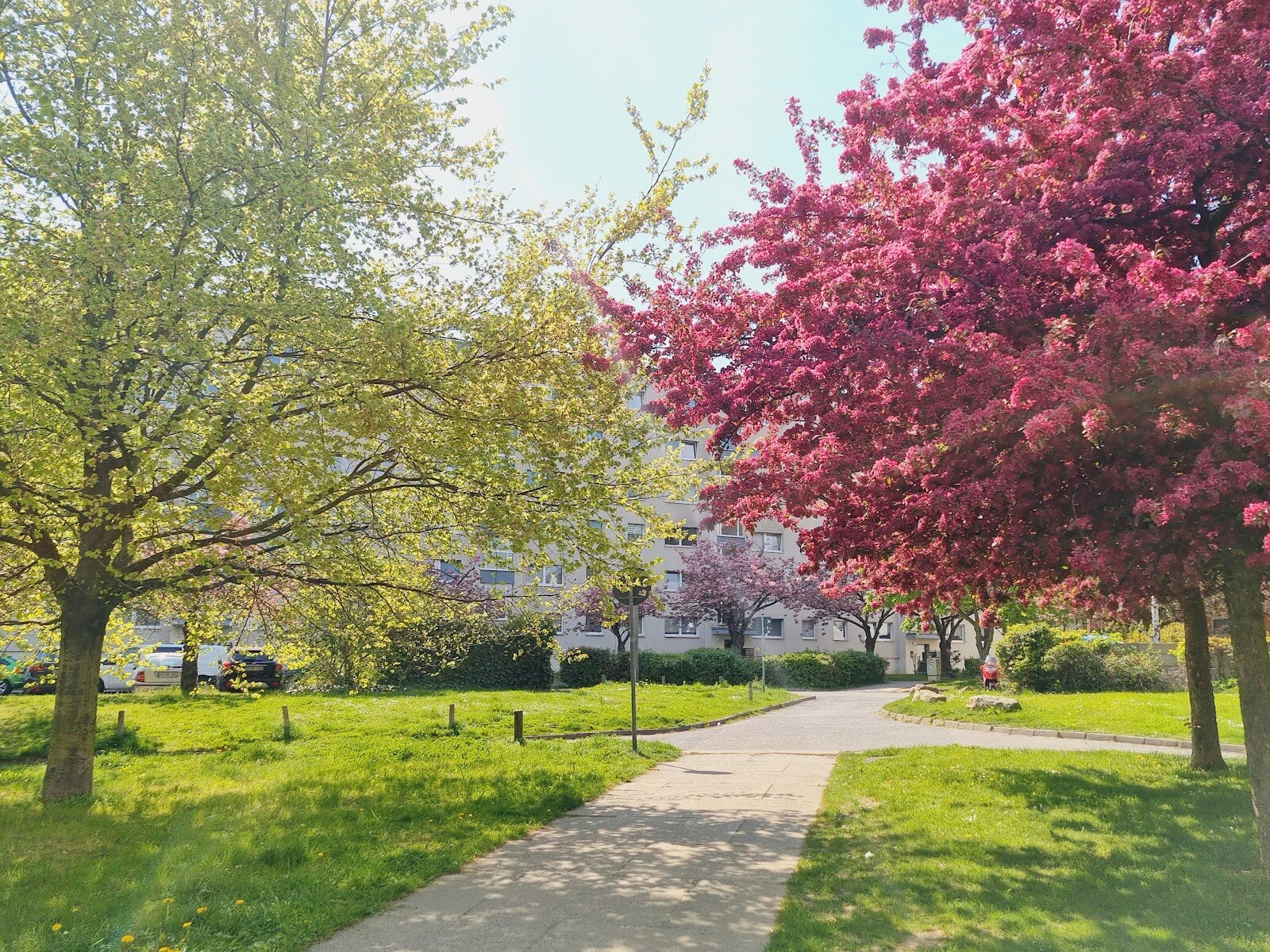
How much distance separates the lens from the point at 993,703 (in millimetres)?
18703

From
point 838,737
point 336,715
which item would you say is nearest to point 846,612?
point 838,737

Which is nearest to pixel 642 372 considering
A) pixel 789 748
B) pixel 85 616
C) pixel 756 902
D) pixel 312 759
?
pixel 756 902

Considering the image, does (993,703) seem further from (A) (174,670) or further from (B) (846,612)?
(B) (846,612)

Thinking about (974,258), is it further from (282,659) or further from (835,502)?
(282,659)

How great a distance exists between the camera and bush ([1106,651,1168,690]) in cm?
2306

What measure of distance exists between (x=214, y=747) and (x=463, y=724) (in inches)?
180

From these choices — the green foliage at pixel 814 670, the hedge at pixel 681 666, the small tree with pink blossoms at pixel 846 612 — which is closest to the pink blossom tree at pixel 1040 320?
the hedge at pixel 681 666

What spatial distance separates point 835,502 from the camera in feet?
23.3

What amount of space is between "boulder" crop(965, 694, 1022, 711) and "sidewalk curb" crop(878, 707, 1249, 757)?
0.95 metres

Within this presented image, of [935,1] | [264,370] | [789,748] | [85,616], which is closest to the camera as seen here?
[935,1]

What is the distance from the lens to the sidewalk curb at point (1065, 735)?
44.7 ft

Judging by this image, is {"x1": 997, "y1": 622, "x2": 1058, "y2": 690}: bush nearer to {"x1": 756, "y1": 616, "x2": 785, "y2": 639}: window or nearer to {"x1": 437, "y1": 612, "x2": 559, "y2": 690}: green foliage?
{"x1": 437, "y1": 612, "x2": 559, "y2": 690}: green foliage

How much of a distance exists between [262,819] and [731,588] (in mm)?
38118

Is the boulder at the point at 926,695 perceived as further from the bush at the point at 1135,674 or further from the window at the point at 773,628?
Result: the window at the point at 773,628
